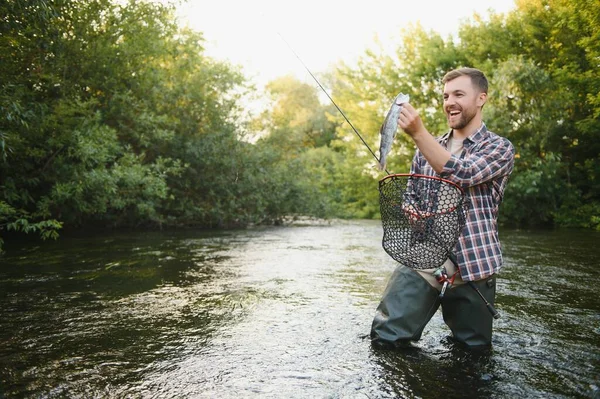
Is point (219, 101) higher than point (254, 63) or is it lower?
lower

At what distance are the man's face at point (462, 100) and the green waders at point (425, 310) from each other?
3.33 ft

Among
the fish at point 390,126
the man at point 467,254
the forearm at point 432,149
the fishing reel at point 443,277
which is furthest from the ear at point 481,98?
the fishing reel at point 443,277

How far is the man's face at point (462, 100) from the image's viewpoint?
10.1 ft

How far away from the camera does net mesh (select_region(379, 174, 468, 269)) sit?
2883 millimetres

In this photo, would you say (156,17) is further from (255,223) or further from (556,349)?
(556,349)

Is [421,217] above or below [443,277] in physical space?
above

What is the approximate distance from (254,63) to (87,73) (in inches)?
247

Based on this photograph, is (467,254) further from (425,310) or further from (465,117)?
(465,117)

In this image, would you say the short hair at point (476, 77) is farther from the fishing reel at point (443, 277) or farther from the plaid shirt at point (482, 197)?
the fishing reel at point (443, 277)

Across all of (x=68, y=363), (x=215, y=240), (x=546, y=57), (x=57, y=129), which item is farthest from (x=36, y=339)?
(x=546, y=57)

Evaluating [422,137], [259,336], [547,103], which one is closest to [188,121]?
[259,336]

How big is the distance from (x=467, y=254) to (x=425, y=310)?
46 centimetres

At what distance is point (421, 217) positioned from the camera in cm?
298

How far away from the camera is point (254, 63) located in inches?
634
